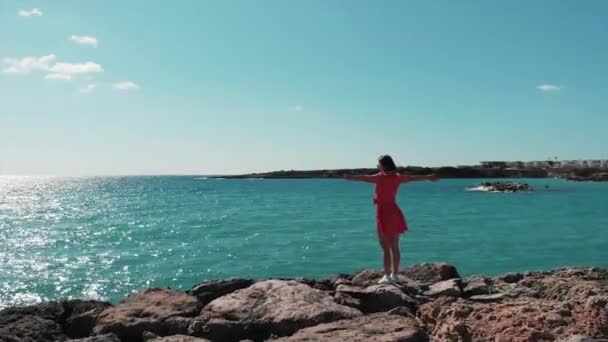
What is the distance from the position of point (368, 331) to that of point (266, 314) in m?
1.93

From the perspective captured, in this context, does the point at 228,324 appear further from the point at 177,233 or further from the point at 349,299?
the point at 177,233

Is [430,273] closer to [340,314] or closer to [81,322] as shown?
[340,314]

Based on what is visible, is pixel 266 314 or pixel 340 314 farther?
pixel 266 314

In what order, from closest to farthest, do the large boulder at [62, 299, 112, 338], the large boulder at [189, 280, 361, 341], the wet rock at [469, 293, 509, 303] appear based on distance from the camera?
1. the large boulder at [189, 280, 361, 341]
2. the wet rock at [469, 293, 509, 303]
3. the large boulder at [62, 299, 112, 338]

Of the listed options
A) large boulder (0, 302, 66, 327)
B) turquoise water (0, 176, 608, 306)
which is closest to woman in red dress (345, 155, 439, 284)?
large boulder (0, 302, 66, 327)

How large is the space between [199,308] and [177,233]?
26.9 m

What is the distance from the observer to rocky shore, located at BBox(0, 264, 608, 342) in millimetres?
5898

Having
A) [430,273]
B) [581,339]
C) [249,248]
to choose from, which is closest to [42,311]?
[430,273]

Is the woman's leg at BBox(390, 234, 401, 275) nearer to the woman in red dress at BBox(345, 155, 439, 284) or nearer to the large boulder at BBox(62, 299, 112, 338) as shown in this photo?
the woman in red dress at BBox(345, 155, 439, 284)

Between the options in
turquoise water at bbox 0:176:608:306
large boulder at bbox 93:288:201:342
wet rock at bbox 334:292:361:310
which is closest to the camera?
large boulder at bbox 93:288:201:342

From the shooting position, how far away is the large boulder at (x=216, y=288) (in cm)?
957

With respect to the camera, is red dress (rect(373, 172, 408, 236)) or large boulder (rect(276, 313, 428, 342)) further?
red dress (rect(373, 172, 408, 236))

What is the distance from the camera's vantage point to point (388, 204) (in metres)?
8.79

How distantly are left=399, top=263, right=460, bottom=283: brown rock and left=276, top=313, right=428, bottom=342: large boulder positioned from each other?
145 inches
